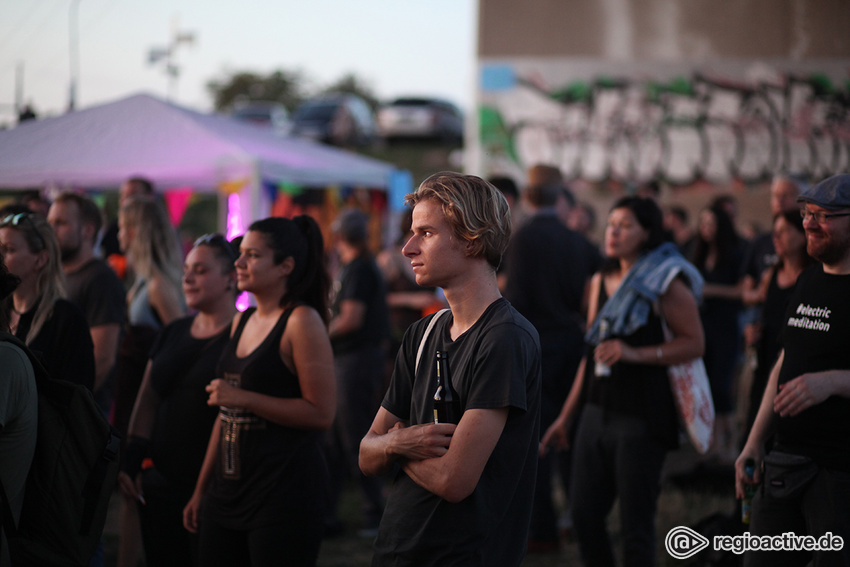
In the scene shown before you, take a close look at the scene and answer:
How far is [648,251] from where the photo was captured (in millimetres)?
4109

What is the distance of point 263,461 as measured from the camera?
320cm

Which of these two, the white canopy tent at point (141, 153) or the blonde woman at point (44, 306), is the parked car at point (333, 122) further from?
the blonde woman at point (44, 306)

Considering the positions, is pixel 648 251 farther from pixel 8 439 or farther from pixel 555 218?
pixel 8 439

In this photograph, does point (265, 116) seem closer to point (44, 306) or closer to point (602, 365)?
point (44, 306)

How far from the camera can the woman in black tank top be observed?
3.16 m

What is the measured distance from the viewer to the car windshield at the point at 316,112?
91.6 ft

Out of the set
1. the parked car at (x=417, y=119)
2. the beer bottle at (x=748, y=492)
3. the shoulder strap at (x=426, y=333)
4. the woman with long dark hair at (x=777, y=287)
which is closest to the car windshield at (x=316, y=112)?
the parked car at (x=417, y=119)

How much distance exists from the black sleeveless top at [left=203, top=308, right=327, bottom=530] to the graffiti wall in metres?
12.7

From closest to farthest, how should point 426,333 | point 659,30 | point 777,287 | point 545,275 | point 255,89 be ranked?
1. point 426,333
2. point 777,287
3. point 545,275
4. point 659,30
5. point 255,89

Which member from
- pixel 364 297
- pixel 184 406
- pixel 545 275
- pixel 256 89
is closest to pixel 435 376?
pixel 184 406

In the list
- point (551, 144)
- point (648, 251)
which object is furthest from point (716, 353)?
point (551, 144)

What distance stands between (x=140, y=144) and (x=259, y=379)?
5710 mm

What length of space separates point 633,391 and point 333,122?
81.4 ft

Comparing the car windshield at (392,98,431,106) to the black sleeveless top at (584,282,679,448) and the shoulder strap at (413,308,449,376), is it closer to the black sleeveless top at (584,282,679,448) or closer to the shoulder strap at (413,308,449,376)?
the black sleeveless top at (584,282,679,448)
